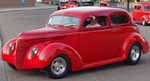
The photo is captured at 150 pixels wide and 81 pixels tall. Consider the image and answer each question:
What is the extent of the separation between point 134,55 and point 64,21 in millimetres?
2213

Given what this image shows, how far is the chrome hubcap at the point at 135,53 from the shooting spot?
12.4 metres

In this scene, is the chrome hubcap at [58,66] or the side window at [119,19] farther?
the side window at [119,19]

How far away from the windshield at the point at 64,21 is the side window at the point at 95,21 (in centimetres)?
26

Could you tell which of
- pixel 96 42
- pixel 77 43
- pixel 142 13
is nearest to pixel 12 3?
pixel 142 13

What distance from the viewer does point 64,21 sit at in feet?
37.9

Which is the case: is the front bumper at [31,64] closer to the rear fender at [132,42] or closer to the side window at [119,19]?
the side window at [119,19]

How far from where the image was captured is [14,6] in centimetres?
7544

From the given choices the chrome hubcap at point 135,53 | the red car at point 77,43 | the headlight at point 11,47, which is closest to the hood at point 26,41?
the red car at point 77,43

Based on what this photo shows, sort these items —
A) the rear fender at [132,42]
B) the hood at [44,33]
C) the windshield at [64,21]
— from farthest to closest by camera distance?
the rear fender at [132,42], the windshield at [64,21], the hood at [44,33]

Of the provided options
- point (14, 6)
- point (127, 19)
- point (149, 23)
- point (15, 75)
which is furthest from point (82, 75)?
point (14, 6)

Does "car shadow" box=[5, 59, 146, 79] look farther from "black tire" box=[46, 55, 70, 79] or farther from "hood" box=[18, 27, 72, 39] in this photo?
"hood" box=[18, 27, 72, 39]

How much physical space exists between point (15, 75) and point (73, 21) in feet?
6.31

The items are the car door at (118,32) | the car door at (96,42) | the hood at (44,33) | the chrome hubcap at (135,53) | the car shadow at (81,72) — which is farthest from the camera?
the chrome hubcap at (135,53)

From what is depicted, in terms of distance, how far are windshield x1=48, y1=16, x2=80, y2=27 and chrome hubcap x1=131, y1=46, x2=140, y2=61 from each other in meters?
1.94
